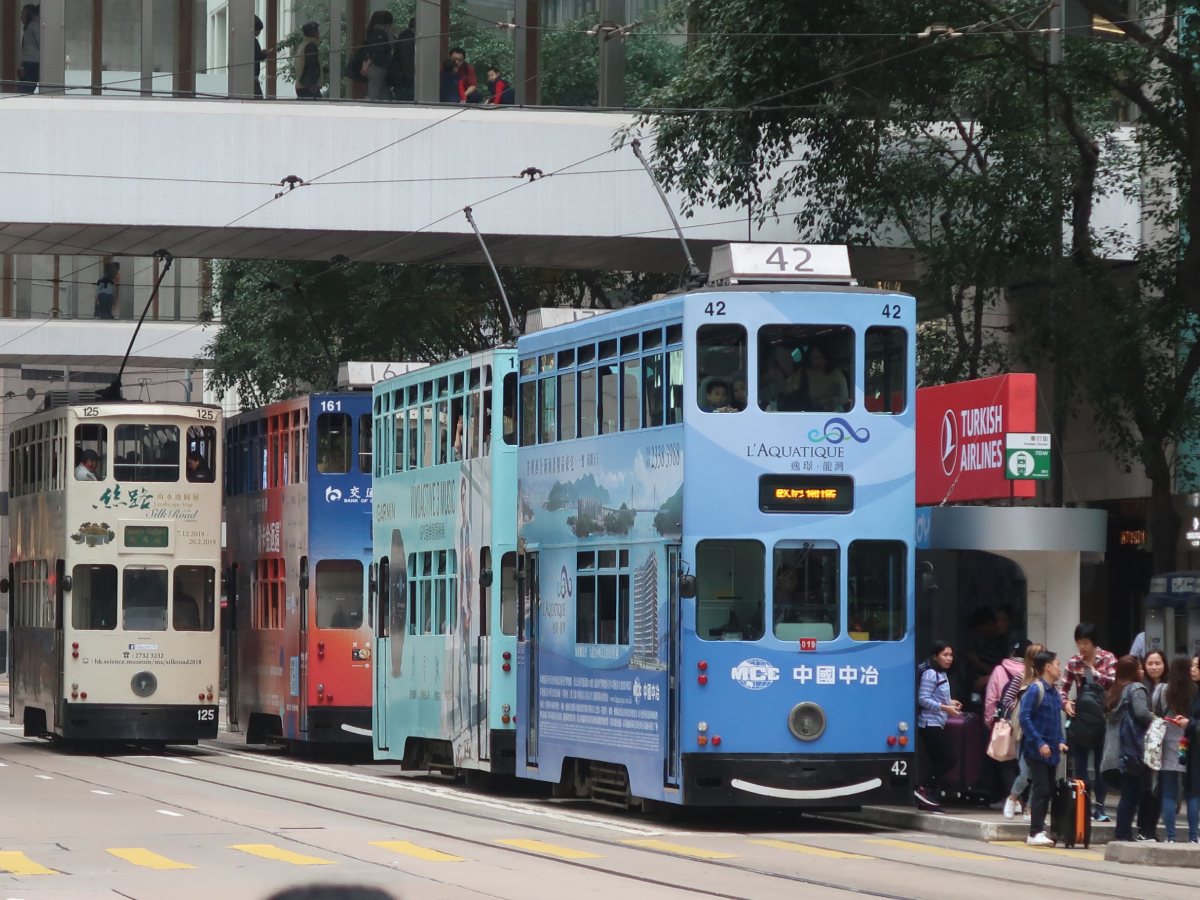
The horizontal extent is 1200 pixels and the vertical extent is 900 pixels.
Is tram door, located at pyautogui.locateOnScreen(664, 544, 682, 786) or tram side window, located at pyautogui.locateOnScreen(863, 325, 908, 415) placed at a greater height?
tram side window, located at pyautogui.locateOnScreen(863, 325, 908, 415)

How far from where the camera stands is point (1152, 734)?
15688mm

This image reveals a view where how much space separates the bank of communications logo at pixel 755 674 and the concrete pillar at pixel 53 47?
53.1 ft

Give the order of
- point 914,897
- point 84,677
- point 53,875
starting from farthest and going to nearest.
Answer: point 84,677
point 53,875
point 914,897

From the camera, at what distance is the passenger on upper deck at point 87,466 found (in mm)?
28047

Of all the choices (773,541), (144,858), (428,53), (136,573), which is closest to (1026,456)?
(773,541)

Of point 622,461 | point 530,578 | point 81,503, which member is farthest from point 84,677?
point 622,461

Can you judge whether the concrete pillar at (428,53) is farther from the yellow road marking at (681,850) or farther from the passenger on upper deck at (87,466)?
the yellow road marking at (681,850)

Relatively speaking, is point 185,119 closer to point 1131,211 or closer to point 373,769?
point 373,769

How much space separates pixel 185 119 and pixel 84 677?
7.31 meters

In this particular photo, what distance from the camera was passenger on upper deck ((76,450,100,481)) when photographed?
28.0 metres

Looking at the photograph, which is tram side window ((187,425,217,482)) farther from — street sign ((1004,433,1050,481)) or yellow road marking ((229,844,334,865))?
yellow road marking ((229,844,334,865))

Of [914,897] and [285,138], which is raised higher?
[285,138]

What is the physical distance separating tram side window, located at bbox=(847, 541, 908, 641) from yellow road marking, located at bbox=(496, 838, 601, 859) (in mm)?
2938

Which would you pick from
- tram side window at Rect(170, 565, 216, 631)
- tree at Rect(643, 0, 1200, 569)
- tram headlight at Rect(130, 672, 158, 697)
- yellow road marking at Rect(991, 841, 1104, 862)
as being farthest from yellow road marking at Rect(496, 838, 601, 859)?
tram side window at Rect(170, 565, 216, 631)
